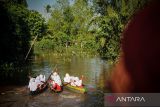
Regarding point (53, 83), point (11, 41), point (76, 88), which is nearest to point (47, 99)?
point (53, 83)

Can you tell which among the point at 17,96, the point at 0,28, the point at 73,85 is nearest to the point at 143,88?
the point at 17,96

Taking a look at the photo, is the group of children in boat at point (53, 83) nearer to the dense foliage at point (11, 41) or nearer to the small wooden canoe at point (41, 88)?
the small wooden canoe at point (41, 88)

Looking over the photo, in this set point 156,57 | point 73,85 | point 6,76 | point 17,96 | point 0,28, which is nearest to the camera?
point 156,57

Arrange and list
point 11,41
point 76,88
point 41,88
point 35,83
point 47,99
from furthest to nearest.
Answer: point 11,41, point 41,88, point 76,88, point 35,83, point 47,99

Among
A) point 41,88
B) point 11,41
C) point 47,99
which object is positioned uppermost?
point 11,41

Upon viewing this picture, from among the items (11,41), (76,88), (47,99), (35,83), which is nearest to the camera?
(47,99)

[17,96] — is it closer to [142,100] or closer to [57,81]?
[57,81]

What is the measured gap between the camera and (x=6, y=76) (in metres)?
31.3

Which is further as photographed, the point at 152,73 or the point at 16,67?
the point at 16,67

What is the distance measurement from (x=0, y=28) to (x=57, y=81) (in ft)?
41.3

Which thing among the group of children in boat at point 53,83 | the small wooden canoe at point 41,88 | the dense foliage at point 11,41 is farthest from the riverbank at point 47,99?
the dense foliage at point 11,41

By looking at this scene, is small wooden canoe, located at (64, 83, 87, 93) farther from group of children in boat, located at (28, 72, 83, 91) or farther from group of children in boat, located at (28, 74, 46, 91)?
group of children in boat, located at (28, 74, 46, 91)

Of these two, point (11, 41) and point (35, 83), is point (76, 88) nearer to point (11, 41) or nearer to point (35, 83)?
point (35, 83)

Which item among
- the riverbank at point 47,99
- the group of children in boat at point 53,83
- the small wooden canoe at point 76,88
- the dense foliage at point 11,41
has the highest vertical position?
the dense foliage at point 11,41
